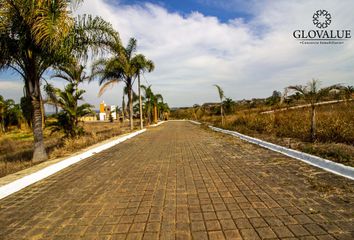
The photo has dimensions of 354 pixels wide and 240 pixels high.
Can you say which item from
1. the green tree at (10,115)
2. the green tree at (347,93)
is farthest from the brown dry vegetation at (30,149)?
the green tree at (10,115)

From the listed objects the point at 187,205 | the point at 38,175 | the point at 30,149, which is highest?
the point at 38,175

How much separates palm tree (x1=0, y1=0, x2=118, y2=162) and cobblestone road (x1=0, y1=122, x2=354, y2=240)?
357 centimetres

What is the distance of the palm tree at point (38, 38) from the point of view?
5887mm

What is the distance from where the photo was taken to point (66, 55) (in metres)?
7.10

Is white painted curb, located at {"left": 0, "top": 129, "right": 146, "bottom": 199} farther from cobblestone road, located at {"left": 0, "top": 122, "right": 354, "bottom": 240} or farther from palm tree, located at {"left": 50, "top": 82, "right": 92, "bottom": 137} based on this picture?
palm tree, located at {"left": 50, "top": 82, "right": 92, "bottom": 137}

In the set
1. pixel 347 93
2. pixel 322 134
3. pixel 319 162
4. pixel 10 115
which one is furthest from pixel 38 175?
pixel 10 115

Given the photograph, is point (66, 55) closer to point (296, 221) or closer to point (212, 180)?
point (212, 180)

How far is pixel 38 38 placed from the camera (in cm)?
594

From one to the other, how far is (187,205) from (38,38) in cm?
575

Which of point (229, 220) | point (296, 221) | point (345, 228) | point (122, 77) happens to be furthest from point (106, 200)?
point (122, 77)

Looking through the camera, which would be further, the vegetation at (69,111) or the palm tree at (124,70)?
the palm tree at (124,70)

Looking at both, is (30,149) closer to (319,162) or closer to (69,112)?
(69,112)

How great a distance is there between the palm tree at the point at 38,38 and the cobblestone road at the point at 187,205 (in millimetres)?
3568

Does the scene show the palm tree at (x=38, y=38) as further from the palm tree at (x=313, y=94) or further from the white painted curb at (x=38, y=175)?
the palm tree at (x=313, y=94)
